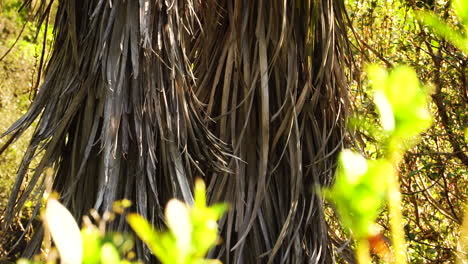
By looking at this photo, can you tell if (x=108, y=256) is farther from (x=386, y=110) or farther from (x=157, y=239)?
(x=386, y=110)

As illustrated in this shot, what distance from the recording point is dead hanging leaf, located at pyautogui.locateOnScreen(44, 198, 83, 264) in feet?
1.94

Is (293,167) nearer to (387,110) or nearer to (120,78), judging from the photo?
(120,78)

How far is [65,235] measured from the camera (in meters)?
0.60

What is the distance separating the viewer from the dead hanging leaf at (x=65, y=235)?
59 centimetres

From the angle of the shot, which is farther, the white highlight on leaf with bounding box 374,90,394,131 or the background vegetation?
the background vegetation

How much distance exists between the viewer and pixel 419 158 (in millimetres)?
4676

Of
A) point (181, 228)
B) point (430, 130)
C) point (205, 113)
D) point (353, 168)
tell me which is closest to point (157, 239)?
point (181, 228)

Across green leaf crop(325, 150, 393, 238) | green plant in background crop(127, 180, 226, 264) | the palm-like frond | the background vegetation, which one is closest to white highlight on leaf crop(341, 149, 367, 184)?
green leaf crop(325, 150, 393, 238)

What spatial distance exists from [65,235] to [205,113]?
231cm

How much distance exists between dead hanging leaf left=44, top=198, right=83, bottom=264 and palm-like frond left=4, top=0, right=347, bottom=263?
208 centimetres

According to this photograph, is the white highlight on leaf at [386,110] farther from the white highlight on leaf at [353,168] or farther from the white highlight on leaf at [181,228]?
the white highlight on leaf at [181,228]

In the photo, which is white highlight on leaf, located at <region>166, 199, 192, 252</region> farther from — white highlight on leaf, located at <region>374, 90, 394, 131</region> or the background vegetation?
the background vegetation

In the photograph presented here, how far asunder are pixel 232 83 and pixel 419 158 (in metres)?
2.06

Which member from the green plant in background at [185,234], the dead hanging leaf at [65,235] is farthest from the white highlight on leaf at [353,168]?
the dead hanging leaf at [65,235]
